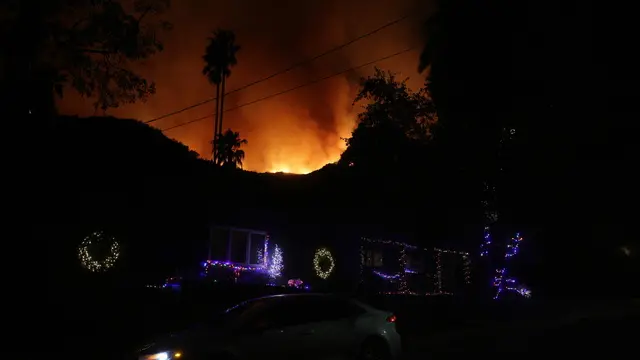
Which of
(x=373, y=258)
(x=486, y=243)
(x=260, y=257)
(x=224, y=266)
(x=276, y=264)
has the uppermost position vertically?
(x=486, y=243)

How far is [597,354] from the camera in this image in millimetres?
13094

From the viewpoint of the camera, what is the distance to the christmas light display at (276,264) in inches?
918

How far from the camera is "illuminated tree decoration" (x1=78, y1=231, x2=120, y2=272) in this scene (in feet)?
54.9

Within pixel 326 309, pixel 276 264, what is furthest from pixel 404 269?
pixel 326 309

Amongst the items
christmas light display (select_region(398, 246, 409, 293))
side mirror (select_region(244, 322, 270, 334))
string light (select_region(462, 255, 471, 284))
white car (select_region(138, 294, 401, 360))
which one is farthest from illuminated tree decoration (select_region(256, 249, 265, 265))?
side mirror (select_region(244, 322, 270, 334))

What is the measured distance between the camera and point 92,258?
16984 millimetres

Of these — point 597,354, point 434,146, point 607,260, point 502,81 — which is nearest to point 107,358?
point 597,354

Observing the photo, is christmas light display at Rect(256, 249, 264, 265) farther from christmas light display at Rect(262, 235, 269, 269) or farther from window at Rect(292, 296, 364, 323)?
window at Rect(292, 296, 364, 323)

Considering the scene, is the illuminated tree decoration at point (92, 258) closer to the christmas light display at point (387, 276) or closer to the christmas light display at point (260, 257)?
the christmas light display at point (260, 257)

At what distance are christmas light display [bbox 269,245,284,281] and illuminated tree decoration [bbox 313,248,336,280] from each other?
155 cm

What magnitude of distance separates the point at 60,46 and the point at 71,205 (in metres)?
4.47

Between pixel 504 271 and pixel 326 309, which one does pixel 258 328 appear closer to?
pixel 326 309

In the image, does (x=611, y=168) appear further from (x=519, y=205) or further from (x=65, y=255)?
(x=65, y=255)

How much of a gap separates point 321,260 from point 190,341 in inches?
633
